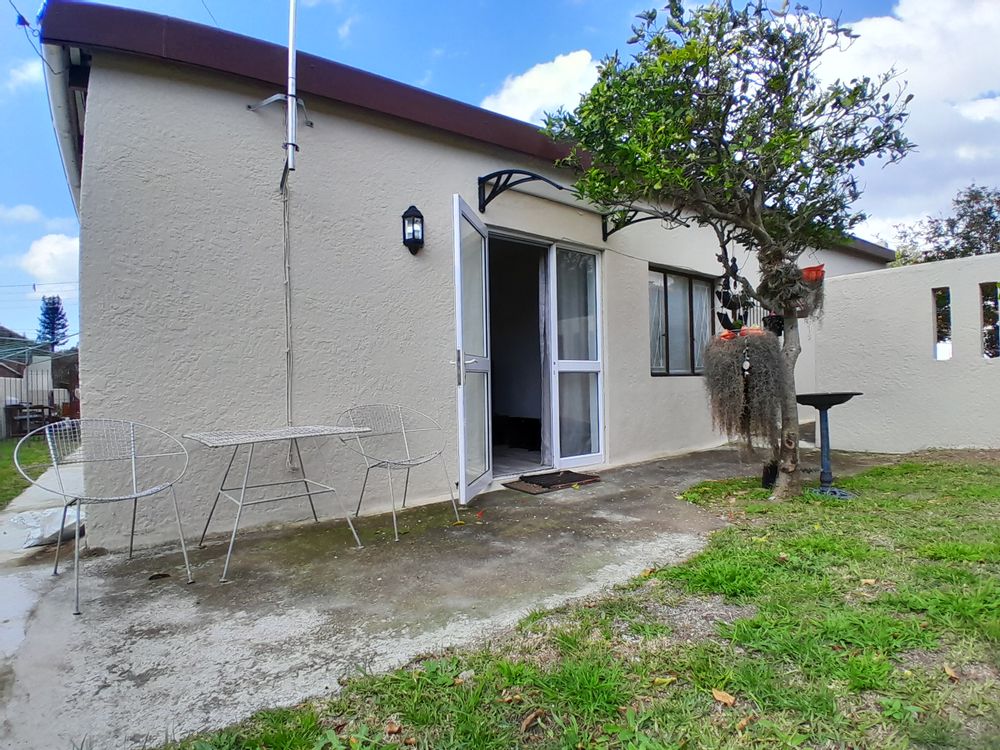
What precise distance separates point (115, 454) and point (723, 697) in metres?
3.20

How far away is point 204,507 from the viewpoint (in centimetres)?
306

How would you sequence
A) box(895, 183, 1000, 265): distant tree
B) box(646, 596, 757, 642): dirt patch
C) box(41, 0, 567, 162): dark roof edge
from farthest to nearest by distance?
1. box(895, 183, 1000, 265): distant tree
2. box(41, 0, 567, 162): dark roof edge
3. box(646, 596, 757, 642): dirt patch

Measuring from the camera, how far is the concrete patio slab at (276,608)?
1.49 metres

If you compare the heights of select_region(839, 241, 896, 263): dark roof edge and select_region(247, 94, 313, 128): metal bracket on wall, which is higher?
select_region(839, 241, 896, 263): dark roof edge

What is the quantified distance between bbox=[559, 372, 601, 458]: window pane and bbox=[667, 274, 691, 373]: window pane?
144 cm

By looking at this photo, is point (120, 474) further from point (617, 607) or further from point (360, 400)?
point (617, 607)

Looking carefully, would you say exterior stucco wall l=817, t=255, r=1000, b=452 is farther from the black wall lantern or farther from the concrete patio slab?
the black wall lantern

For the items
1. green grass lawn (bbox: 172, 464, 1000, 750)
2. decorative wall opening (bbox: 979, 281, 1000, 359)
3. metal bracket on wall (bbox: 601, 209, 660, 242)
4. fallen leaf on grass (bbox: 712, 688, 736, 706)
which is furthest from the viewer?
decorative wall opening (bbox: 979, 281, 1000, 359)

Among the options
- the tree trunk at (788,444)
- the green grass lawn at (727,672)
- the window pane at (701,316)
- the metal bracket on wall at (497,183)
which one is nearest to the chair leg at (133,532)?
the green grass lawn at (727,672)

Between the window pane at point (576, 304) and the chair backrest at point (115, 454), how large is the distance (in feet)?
11.0

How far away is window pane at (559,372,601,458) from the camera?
16.3ft

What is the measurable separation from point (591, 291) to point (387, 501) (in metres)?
3.00

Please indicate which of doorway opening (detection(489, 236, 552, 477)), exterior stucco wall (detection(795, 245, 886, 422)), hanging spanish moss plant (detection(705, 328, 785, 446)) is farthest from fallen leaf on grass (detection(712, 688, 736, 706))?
exterior stucco wall (detection(795, 245, 886, 422))

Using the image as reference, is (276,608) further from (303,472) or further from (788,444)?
(788,444)
